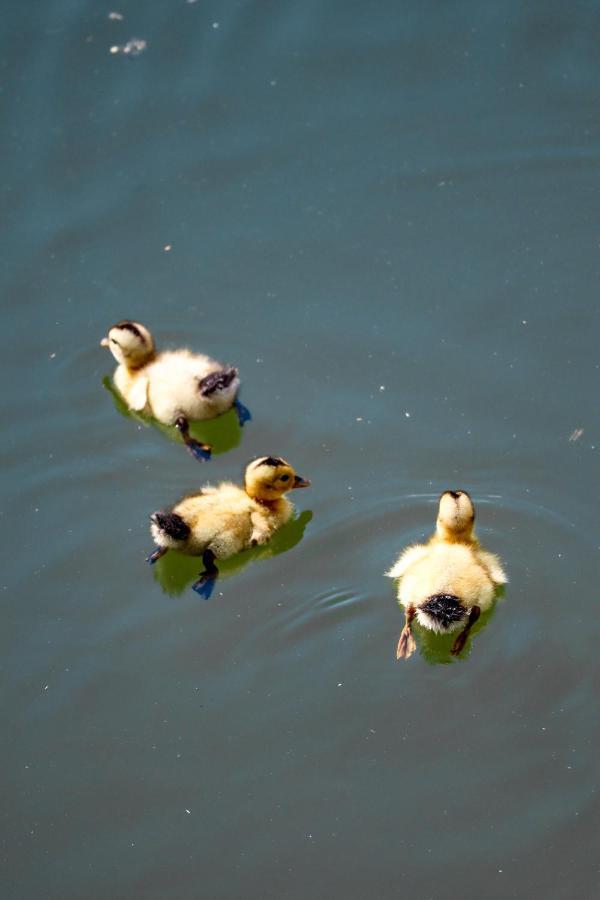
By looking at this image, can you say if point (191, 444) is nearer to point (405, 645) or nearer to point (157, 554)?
point (157, 554)

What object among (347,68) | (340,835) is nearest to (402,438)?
(340,835)

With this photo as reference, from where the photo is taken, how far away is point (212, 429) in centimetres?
461

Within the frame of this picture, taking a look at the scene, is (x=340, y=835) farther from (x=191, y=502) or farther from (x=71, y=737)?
(x=191, y=502)

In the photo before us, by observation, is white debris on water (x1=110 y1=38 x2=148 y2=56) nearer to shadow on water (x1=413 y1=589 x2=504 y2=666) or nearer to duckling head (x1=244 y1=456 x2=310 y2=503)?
duckling head (x1=244 y1=456 x2=310 y2=503)

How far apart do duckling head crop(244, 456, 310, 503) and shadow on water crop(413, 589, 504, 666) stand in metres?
0.66

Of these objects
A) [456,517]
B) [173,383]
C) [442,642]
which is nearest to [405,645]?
[442,642]

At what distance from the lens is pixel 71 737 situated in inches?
147

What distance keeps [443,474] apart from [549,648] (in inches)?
30.8

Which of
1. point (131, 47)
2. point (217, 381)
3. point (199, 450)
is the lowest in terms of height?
point (199, 450)

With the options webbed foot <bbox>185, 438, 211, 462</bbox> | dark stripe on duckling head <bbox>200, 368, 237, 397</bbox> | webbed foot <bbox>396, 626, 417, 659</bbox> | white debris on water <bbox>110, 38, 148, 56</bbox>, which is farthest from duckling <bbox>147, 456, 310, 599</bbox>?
white debris on water <bbox>110, 38, 148, 56</bbox>

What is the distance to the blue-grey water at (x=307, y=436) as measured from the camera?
11.5 feet

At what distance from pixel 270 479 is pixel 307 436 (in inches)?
15.6

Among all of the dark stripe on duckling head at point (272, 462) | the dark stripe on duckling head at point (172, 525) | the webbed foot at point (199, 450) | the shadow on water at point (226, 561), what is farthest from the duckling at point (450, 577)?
the webbed foot at point (199, 450)

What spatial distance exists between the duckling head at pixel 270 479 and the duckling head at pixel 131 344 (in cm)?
73
